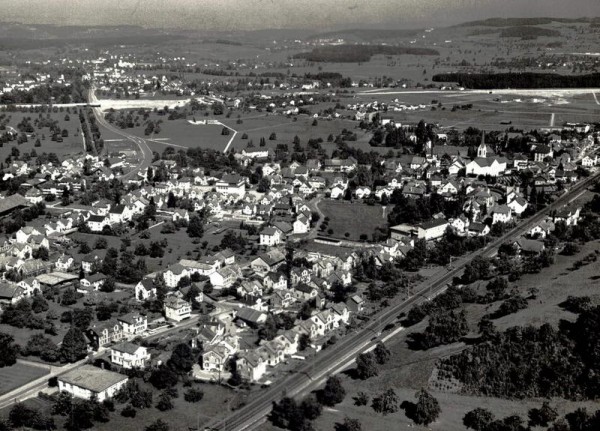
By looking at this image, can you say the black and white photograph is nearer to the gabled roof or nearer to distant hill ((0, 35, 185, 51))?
the gabled roof

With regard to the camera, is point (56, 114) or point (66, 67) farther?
point (66, 67)

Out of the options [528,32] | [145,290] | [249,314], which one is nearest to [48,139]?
[145,290]

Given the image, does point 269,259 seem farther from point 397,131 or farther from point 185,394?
point 397,131

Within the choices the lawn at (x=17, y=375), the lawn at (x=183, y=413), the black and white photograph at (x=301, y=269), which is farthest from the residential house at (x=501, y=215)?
the lawn at (x=17, y=375)

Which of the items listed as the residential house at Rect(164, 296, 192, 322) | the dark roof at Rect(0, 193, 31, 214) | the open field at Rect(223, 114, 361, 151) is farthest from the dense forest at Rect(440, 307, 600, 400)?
the open field at Rect(223, 114, 361, 151)

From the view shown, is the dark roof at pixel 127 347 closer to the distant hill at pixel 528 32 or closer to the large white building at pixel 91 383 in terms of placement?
the large white building at pixel 91 383

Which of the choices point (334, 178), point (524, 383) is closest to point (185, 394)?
point (524, 383)

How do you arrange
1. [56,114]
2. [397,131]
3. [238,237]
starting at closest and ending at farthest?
[238,237] < [397,131] < [56,114]

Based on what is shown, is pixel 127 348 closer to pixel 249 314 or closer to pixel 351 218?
pixel 249 314
